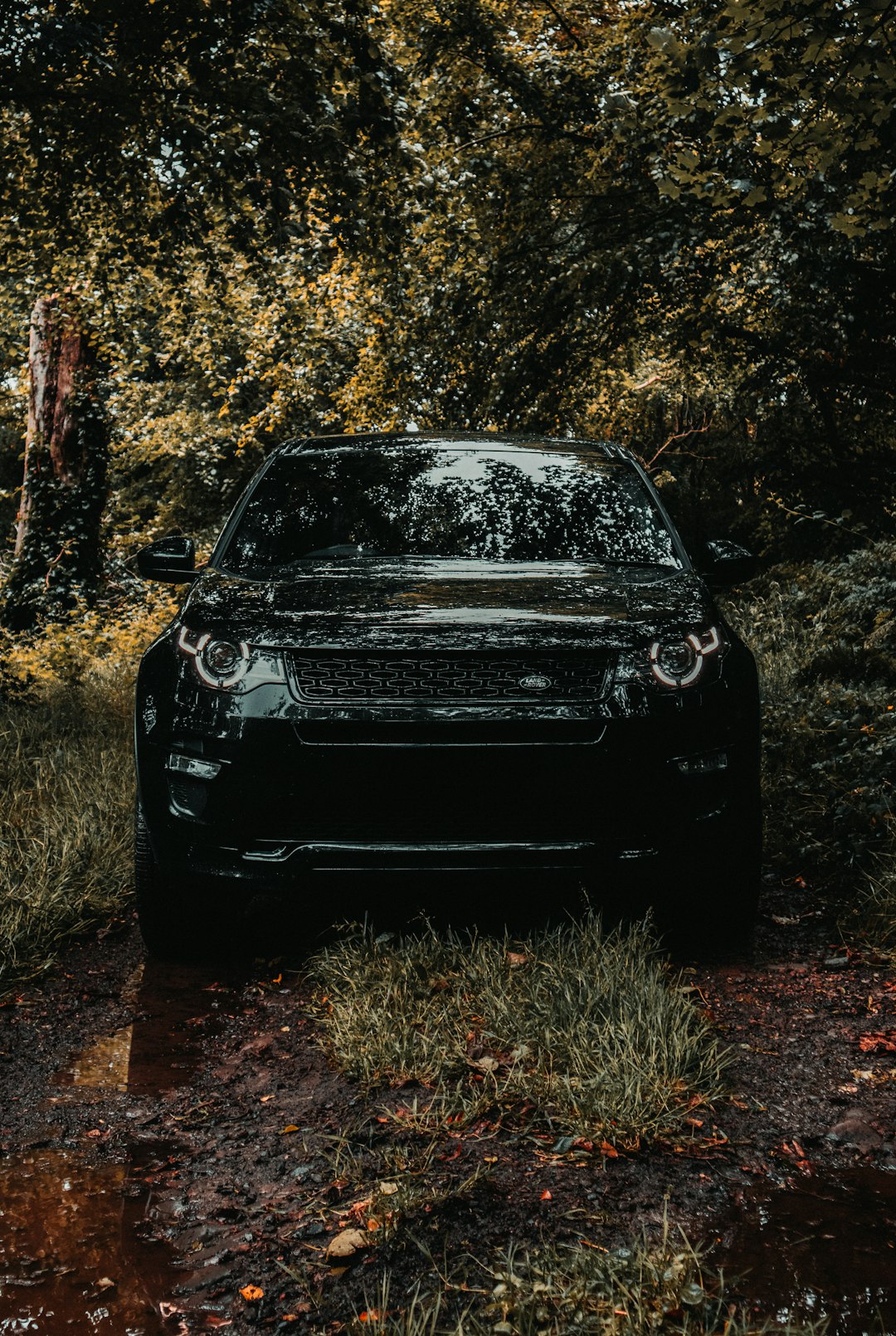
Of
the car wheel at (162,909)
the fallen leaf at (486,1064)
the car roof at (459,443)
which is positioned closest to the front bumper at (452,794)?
the car wheel at (162,909)

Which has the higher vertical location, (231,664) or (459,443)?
(459,443)

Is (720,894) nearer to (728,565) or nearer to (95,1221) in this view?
(728,565)

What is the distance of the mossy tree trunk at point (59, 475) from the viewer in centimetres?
1246

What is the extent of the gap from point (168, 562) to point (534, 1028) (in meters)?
2.50

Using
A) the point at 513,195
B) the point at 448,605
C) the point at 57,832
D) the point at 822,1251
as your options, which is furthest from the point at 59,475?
the point at 822,1251

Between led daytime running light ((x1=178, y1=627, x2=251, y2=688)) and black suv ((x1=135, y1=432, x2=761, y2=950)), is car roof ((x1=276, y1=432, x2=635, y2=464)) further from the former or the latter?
led daytime running light ((x1=178, y1=627, x2=251, y2=688))

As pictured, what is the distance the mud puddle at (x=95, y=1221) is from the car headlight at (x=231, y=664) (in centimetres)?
109

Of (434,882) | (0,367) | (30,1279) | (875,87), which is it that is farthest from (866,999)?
(0,367)

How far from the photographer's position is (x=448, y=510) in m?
4.59

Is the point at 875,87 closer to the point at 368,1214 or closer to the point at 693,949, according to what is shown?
the point at 693,949

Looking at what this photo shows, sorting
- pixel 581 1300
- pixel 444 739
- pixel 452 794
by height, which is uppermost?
pixel 444 739

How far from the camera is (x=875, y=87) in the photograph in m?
5.82

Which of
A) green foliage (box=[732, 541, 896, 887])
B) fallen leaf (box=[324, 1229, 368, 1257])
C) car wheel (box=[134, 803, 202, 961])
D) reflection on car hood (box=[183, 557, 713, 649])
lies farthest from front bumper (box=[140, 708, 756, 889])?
green foliage (box=[732, 541, 896, 887])

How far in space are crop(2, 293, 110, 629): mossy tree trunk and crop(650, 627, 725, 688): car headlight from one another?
9913 millimetres
